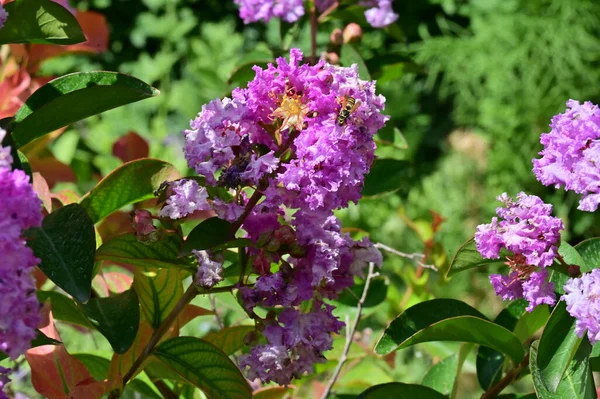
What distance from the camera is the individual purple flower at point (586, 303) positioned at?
65cm

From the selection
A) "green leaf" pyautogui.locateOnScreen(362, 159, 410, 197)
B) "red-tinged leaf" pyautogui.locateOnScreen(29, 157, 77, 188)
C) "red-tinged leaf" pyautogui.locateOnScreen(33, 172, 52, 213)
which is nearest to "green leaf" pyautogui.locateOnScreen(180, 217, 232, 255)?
"red-tinged leaf" pyautogui.locateOnScreen(33, 172, 52, 213)

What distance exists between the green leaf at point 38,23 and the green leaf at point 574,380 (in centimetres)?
48

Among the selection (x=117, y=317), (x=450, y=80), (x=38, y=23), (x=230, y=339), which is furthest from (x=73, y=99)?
(x=450, y=80)

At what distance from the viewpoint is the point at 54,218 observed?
675mm

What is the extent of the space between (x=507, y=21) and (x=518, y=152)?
592mm

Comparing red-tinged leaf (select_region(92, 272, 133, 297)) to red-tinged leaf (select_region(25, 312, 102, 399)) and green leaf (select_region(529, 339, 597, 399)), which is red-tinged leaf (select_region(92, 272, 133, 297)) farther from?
green leaf (select_region(529, 339, 597, 399))

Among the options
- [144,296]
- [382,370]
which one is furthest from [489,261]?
[382,370]

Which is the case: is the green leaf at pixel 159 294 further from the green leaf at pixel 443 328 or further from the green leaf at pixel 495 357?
the green leaf at pixel 495 357

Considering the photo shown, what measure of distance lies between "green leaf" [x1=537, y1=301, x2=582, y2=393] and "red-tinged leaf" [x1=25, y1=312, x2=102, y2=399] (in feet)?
1.33

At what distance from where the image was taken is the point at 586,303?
0.66 m

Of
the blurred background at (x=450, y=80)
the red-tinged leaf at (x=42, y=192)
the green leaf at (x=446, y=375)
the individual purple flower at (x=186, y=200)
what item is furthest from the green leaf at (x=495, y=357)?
the blurred background at (x=450, y=80)

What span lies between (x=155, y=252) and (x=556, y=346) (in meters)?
0.34

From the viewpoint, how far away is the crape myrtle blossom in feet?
2.18

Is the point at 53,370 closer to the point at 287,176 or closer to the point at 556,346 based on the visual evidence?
the point at 287,176
